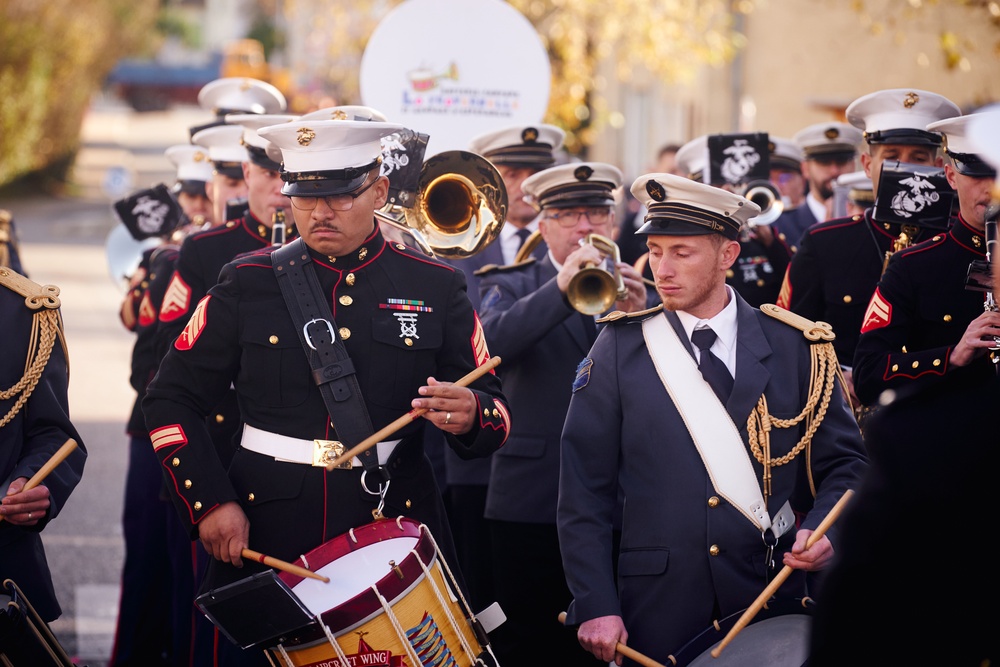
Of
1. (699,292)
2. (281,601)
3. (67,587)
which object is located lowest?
(67,587)

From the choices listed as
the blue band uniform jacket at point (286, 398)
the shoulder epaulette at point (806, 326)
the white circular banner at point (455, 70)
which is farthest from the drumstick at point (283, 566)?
the white circular banner at point (455, 70)

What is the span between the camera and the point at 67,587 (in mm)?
7621

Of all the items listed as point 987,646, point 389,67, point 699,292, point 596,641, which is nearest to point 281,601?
point 596,641

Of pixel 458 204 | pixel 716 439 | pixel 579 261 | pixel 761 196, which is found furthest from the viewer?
pixel 761 196

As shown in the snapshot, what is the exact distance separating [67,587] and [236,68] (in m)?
35.1

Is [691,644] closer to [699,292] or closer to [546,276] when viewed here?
[699,292]

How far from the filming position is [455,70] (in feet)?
23.0

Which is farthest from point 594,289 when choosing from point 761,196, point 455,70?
point 455,70

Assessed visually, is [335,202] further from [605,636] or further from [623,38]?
[623,38]

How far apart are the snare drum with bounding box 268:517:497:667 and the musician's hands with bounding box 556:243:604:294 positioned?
125cm

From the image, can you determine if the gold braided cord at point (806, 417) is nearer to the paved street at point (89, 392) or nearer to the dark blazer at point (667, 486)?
the dark blazer at point (667, 486)

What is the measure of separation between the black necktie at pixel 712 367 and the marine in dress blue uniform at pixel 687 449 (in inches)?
0.5

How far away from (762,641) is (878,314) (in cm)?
143

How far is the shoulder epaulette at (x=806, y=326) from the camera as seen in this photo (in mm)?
4191
